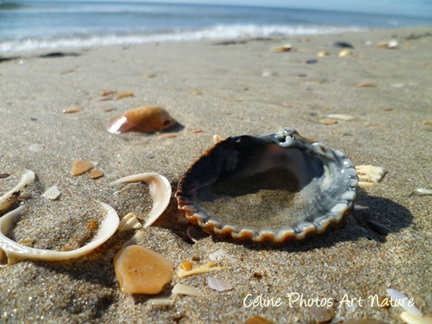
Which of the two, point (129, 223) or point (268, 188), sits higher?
point (268, 188)

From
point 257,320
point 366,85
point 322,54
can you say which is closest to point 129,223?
point 257,320

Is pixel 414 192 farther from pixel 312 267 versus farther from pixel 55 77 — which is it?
pixel 55 77

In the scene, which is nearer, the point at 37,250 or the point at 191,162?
the point at 37,250

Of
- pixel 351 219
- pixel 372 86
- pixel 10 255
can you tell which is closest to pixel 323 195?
pixel 351 219

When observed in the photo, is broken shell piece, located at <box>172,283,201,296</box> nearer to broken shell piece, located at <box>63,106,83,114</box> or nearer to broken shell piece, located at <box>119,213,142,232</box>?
broken shell piece, located at <box>119,213,142,232</box>

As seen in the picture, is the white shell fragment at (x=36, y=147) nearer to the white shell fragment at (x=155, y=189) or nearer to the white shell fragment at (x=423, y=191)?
the white shell fragment at (x=155, y=189)

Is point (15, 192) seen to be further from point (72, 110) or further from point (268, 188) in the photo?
point (72, 110)

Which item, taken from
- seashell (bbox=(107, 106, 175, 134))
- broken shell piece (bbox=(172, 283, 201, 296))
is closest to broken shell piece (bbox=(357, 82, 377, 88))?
seashell (bbox=(107, 106, 175, 134))
